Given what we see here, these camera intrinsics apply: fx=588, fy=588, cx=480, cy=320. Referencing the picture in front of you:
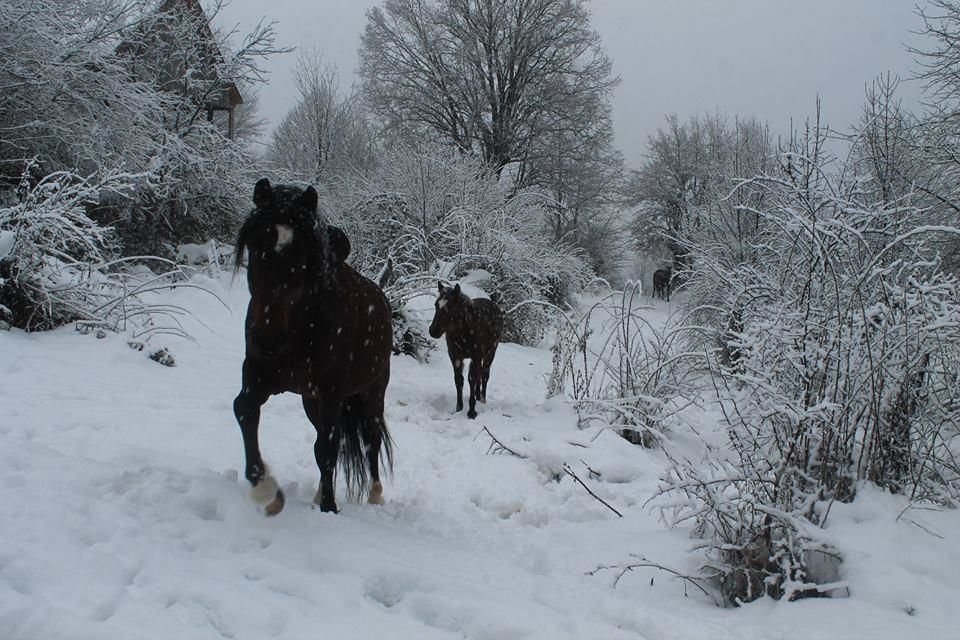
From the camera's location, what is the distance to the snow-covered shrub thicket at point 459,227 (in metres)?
15.3

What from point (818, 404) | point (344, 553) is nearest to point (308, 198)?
point (344, 553)

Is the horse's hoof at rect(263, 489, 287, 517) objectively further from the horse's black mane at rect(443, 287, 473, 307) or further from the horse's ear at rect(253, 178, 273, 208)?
the horse's black mane at rect(443, 287, 473, 307)

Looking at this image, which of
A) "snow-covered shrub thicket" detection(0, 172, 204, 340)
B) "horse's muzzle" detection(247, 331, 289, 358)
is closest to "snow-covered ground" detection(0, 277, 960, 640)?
"horse's muzzle" detection(247, 331, 289, 358)

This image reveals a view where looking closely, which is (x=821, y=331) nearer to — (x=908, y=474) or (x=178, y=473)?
(x=908, y=474)

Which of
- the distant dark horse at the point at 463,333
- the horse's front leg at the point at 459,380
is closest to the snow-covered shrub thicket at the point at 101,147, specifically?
the distant dark horse at the point at 463,333

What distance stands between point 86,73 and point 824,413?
11339mm

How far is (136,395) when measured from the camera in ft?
16.4

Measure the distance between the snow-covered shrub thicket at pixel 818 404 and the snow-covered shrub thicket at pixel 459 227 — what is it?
426 inches

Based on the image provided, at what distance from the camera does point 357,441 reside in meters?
3.72

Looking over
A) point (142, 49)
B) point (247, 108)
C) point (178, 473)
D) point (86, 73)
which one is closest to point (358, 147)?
point (247, 108)

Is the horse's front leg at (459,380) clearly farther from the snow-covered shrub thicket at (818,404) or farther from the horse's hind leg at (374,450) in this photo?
the snow-covered shrub thicket at (818,404)

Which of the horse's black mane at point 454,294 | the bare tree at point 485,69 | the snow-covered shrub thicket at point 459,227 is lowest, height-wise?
the horse's black mane at point 454,294

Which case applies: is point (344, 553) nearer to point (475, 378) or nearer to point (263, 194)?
point (263, 194)

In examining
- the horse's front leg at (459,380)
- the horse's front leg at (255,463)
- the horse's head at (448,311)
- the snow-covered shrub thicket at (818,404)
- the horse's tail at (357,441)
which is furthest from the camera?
the horse's head at (448,311)
